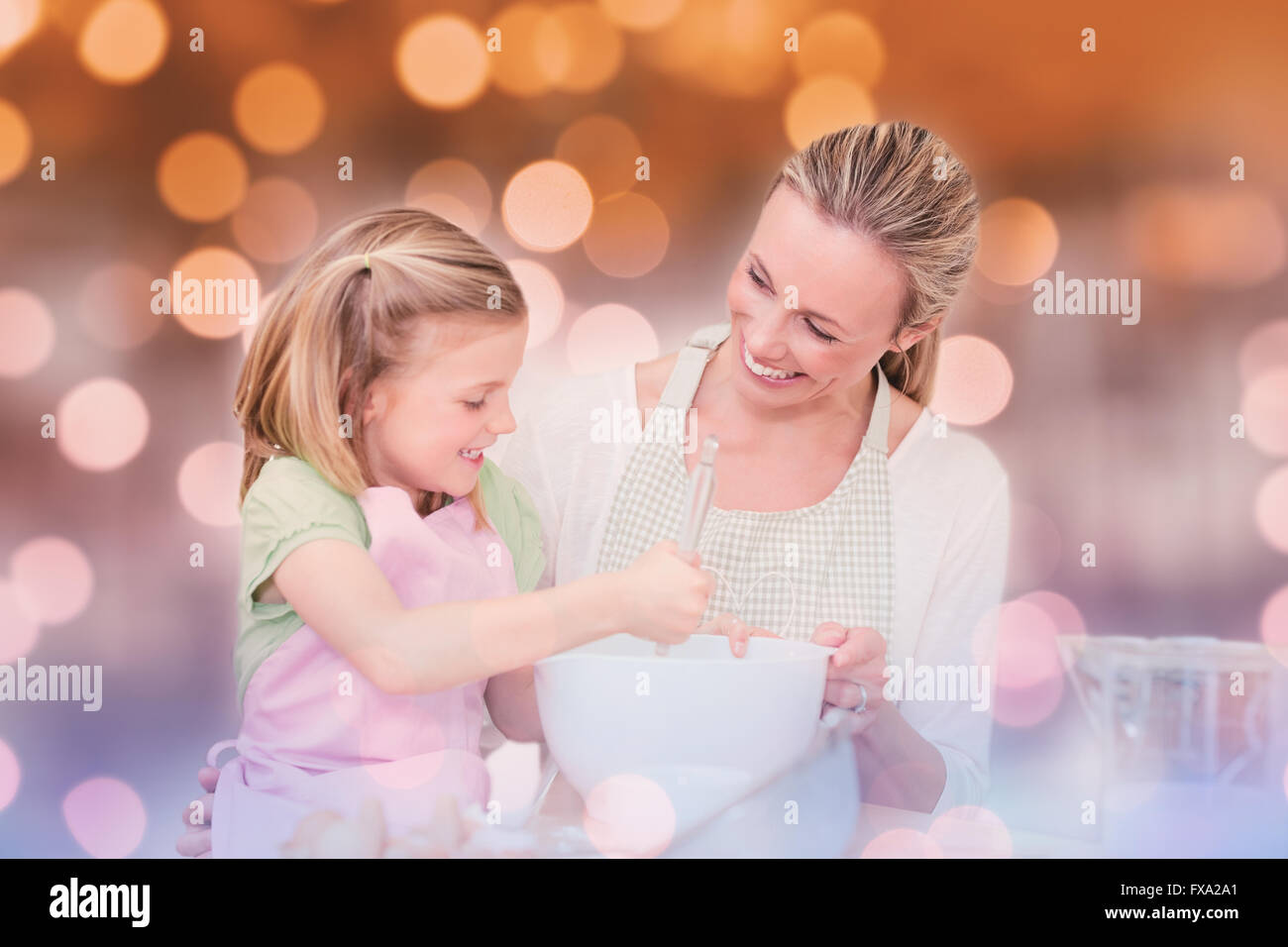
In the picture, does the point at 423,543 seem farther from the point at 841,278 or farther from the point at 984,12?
the point at 984,12

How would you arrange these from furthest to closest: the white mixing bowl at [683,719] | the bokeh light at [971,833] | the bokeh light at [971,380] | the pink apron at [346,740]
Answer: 1. the bokeh light at [971,380]
2. the bokeh light at [971,833]
3. the pink apron at [346,740]
4. the white mixing bowl at [683,719]

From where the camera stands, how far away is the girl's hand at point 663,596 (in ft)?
3.10

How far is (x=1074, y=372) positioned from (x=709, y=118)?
19.6 inches

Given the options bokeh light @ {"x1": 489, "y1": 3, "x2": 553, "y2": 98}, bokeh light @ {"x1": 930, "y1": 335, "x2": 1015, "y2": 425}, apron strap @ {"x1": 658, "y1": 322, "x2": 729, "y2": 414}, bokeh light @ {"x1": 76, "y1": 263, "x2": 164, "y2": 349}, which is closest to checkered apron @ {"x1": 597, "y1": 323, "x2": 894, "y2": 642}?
apron strap @ {"x1": 658, "y1": 322, "x2": 729, "y2": 414}

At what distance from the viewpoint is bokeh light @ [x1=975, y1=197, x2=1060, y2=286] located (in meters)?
1.21

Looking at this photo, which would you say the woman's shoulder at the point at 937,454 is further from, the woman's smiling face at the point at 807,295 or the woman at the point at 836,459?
the woman's smiling face at the point at 807,295

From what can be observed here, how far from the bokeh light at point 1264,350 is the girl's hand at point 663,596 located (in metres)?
0.70

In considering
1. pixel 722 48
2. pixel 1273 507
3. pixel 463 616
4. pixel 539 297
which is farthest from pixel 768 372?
pixel 1273 507

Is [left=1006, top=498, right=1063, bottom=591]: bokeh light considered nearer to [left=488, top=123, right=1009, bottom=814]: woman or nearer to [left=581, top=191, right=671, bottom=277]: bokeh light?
[left=488, top=123, right=1009, bottom=814]: woman

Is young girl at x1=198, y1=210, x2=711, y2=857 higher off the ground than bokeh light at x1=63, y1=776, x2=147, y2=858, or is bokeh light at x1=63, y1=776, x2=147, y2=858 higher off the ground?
young girl at x1=198, y1=210, x2=711, y2=857

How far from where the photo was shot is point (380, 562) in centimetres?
100

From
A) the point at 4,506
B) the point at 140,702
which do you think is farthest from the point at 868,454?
the point at 4,506

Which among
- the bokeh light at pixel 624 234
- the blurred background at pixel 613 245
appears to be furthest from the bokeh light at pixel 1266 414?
the bokeh light at pixel 624 234

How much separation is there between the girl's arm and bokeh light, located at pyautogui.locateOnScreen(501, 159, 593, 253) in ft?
1.41
